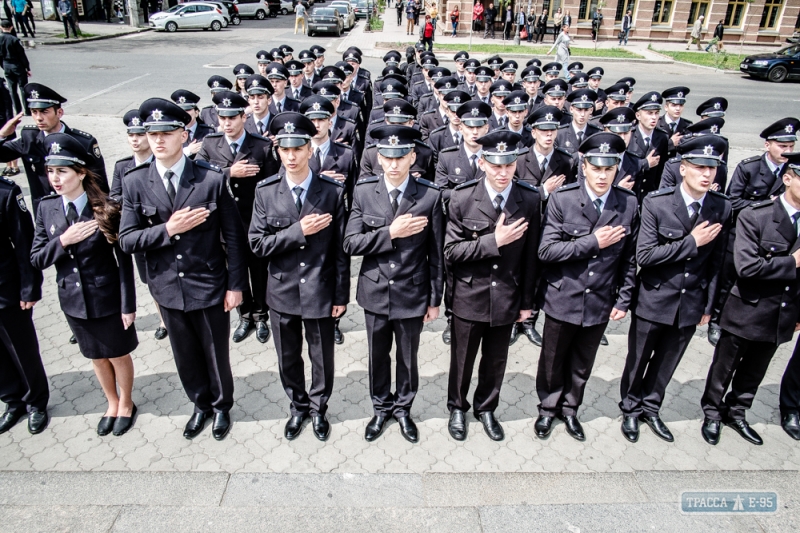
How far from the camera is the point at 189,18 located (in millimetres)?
33250

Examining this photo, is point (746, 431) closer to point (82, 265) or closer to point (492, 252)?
point (492, 252)

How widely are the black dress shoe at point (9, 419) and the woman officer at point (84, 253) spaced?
1.00 meters

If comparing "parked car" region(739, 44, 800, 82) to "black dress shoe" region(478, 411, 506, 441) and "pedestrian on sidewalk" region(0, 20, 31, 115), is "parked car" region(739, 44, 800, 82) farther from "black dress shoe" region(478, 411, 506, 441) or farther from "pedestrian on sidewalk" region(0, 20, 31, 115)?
"pedestrian on sidewalk" region(0, 20, 31, 115)

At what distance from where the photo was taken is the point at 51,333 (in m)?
5.87

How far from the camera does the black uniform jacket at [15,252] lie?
411cm

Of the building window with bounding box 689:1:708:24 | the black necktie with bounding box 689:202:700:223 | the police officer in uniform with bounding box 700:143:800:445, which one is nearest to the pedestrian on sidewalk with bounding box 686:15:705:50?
the building window with bounding box 689:1:708:24

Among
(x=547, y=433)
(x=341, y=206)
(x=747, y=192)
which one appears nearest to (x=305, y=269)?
(x=341, y=206)

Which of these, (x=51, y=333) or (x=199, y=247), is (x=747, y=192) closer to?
(x=199, y=247)

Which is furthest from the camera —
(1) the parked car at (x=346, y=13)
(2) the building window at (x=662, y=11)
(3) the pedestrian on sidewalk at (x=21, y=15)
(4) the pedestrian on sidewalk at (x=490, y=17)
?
(1) the parked car at (x=346, y=13)

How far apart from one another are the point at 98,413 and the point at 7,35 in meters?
11.9

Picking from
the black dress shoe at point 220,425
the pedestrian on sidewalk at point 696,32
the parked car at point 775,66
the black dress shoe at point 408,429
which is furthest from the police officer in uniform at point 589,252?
the pedestrian on sidewalk at point 696,32

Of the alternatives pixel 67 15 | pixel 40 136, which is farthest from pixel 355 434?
pixel 67 15

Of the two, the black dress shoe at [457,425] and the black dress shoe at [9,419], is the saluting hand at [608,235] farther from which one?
the black dress shoe at [9,419]

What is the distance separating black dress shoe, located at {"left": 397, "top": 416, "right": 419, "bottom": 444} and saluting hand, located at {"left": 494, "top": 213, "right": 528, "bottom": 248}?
174 centimetres
